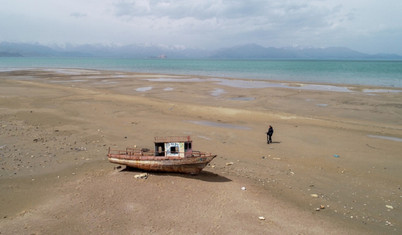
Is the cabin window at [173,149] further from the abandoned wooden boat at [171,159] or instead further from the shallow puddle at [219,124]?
the shallow puddle at [219,124]

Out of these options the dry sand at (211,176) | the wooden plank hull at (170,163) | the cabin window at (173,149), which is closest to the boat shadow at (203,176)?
the dry sand at (211,176)

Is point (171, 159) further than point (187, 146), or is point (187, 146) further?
point (187, 146)

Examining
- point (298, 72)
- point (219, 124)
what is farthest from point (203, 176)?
point (298, 72)

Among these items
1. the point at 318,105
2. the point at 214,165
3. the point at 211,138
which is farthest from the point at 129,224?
the point at 318,105

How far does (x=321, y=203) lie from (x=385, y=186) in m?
4.45

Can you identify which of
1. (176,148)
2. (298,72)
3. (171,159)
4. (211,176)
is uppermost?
(298,72)

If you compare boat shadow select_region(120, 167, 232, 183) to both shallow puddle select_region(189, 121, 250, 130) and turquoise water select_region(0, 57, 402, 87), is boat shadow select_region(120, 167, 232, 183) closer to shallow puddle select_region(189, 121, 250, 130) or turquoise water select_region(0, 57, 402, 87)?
shallow puddle select_region(189, 121, 250, 130)

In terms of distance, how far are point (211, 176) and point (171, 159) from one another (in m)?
2.51

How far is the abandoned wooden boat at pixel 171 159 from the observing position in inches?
592

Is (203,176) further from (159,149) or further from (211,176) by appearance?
(159,149)

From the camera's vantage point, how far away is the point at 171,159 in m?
15.1

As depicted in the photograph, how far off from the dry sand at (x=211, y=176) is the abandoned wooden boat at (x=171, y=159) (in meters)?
0.54

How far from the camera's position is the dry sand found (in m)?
11.4

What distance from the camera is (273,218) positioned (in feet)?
38.2
